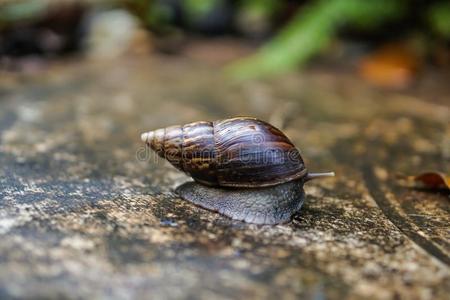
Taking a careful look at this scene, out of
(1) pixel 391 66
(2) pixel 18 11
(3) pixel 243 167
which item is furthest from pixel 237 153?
(2) pixel 18 11

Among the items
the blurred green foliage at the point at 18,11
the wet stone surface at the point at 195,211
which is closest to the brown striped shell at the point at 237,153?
the wet stone surface at the point at 195,211

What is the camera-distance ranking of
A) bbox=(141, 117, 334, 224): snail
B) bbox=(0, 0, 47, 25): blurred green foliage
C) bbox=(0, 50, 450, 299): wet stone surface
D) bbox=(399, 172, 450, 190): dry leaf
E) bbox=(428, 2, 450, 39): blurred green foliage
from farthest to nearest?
1. bbox=(0, 0, 47, 25): blurred green foliage
2. bbox=(428, 2, 450, 39): blurred green foliage
3. bbox=(399, 172, 450, 190): dry leaf
4. bbox=(141, 117, 334, 224): snail
5. bbox=(0, 50, 450, 299): wet stone surface

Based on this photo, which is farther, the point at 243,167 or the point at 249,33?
the point at 249,33

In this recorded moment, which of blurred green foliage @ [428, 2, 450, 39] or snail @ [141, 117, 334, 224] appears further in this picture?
blurred green foliage @ [428, 2, 450, 39]

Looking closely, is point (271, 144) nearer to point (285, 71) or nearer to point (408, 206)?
point (408, 206)

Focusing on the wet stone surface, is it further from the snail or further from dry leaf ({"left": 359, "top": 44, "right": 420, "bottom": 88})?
dry leaf ({"left": 359, "top": 44, "right": 420, "bottom": 88})

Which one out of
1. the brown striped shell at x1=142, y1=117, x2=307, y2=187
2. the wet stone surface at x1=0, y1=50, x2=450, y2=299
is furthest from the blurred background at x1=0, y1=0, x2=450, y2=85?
the brown striped shell at x1=142, y1=117, x2=307, y2=187

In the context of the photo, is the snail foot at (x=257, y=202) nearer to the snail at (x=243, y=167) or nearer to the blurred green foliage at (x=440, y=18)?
the snail at (x=243, y=167)

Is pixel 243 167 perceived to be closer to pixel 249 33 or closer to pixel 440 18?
pixel 440 18
